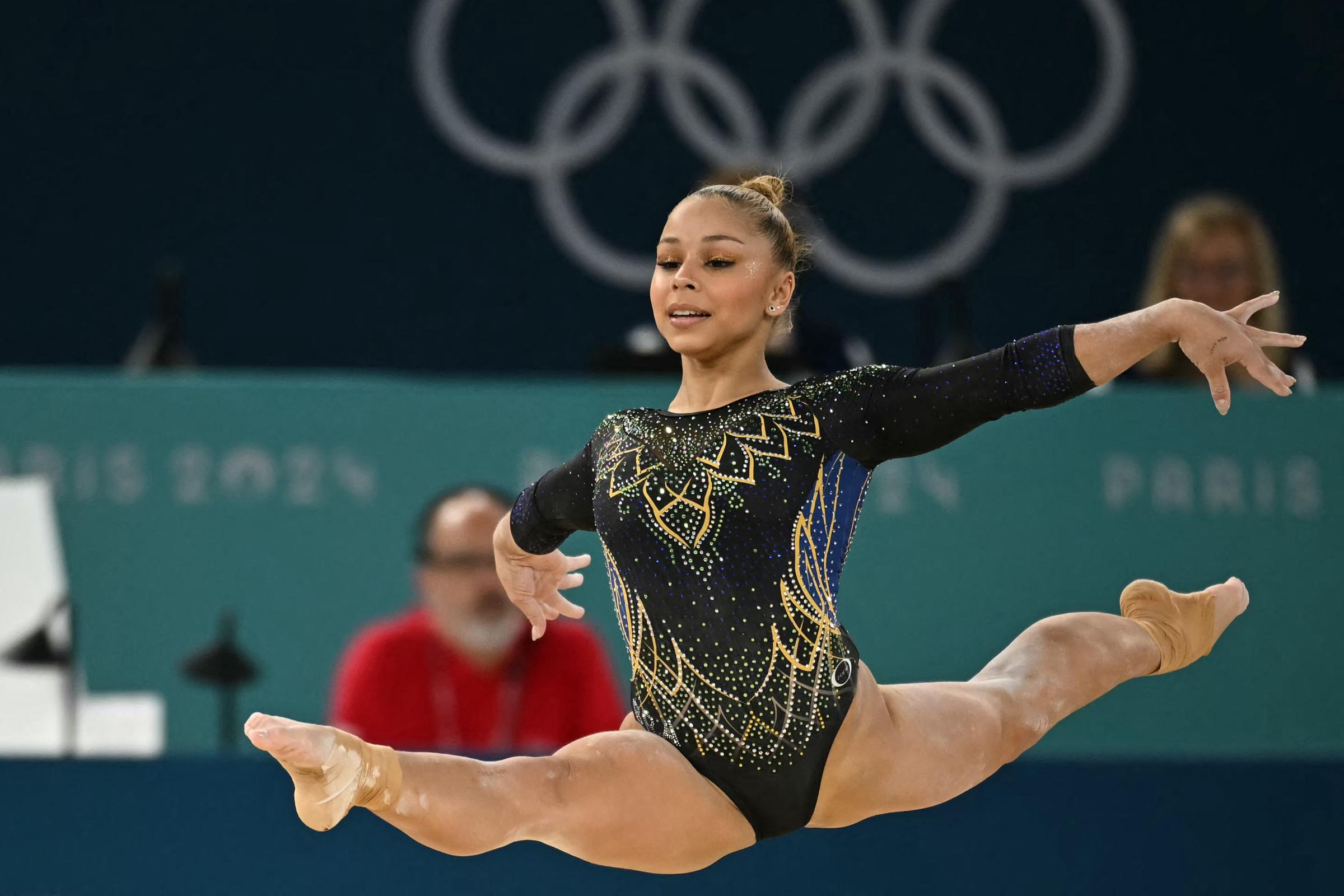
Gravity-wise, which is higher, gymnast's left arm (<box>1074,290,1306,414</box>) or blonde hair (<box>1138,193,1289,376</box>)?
blonde hair (<box>1138,193,1289,376</box>)

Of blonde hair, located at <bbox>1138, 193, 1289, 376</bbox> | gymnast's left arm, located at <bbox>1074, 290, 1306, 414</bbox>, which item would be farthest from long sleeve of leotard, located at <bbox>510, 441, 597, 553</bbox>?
blonde hair, located at <bbox>1138, 193, 1289, 376</bbox>

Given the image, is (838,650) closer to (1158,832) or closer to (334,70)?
(1158,832)

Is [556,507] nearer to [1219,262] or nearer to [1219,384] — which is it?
[1219,384]

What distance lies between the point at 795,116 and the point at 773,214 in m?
4.00

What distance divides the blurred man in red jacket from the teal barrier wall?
74 mm

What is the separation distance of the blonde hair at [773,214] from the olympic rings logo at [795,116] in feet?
12.2

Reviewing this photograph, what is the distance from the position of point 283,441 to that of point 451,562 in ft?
1.87

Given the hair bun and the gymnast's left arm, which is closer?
the gymnast's left arm

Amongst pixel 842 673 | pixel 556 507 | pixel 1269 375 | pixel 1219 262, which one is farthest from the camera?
pixel 1219 262

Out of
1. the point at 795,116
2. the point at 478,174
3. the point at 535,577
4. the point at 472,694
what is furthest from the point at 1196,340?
the point at 478,174

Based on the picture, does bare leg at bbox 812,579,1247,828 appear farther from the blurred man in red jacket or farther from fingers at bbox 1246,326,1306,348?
the blurred man in red jacket

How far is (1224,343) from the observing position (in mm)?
2711

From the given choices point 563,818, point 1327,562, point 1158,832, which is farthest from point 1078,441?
point 563,818

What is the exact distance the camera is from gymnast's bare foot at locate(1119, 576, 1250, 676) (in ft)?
11.0
